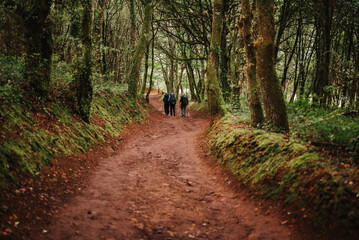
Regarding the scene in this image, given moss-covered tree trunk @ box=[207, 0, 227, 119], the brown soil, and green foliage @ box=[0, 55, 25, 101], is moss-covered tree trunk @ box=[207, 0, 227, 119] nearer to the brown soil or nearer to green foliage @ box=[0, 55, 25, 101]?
the brown soil

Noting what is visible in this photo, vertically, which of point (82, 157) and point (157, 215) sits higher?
point (82, 157)

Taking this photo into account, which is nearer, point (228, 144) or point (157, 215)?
point (157, 215)

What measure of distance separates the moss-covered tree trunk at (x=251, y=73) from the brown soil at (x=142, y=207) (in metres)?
2.45

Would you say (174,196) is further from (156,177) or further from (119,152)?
(119,152)

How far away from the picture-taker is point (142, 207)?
4.55m

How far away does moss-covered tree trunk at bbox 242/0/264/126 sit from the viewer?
799 centimetres

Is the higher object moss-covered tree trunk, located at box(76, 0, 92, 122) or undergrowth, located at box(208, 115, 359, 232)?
moss-covered tree trunk, located at box(76, 0, 92, 122)

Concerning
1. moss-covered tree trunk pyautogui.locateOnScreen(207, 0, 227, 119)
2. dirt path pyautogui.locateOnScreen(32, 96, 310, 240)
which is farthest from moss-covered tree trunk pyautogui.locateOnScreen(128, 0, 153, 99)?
dirt path pyautogui.locateOnScreen(32, 96, 310, 240)

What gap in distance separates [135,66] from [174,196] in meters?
12.6

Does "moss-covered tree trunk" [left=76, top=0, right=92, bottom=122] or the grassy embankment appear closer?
the grassy embankment

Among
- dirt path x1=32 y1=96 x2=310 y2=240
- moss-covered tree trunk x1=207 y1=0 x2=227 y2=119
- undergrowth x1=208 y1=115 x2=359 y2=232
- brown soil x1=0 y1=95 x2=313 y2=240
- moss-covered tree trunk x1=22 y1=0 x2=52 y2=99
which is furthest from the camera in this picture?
moss-covered tree trunk x1=207 y1=0 x2=227 y2=119

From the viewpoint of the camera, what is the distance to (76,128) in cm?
777

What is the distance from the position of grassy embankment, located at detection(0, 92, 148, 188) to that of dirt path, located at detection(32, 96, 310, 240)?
3.78 ft

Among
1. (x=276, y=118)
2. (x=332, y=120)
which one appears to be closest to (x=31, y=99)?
(x=276, y=118)
